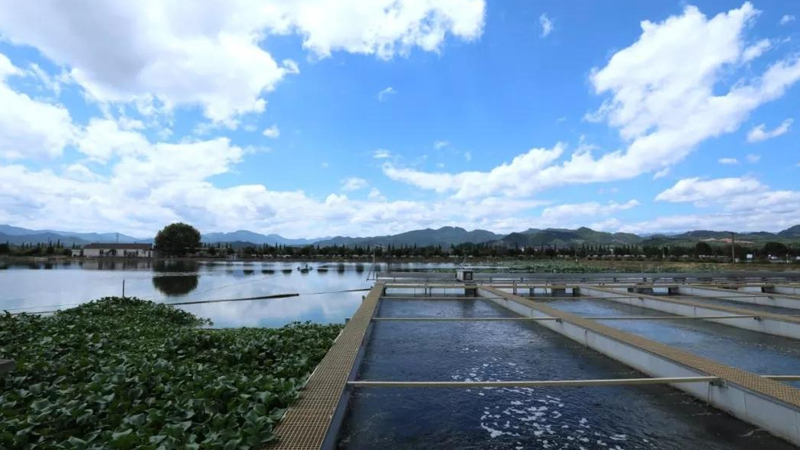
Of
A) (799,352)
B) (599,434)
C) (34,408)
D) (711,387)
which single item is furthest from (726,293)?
(34,408)

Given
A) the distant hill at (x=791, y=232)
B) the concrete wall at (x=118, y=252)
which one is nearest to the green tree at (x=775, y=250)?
the concrete wall at (x=118, y=252)

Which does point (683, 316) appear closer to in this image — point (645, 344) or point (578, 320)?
point (578, 320)

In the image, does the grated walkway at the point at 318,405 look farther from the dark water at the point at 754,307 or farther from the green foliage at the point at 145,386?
the dark water at the point at 754,307

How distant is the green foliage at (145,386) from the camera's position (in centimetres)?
266

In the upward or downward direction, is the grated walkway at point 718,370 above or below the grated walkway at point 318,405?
below

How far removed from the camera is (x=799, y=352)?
250 inches

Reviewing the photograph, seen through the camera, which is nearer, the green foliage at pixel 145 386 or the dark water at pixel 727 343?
the green foliage at pixel 145 386

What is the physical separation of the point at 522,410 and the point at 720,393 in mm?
1863

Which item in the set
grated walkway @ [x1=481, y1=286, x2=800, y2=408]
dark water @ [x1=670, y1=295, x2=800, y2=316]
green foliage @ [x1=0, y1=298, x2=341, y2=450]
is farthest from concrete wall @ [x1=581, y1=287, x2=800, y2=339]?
green foliage @ [x1=0, y1=298, x2=341, y2=450]

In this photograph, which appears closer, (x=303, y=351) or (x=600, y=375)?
(x=600, y=375)

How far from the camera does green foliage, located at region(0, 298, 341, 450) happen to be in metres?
2.66

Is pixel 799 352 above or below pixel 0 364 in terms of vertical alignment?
below

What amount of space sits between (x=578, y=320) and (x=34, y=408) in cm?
704

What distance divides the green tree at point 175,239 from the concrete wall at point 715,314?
61.5 metres
